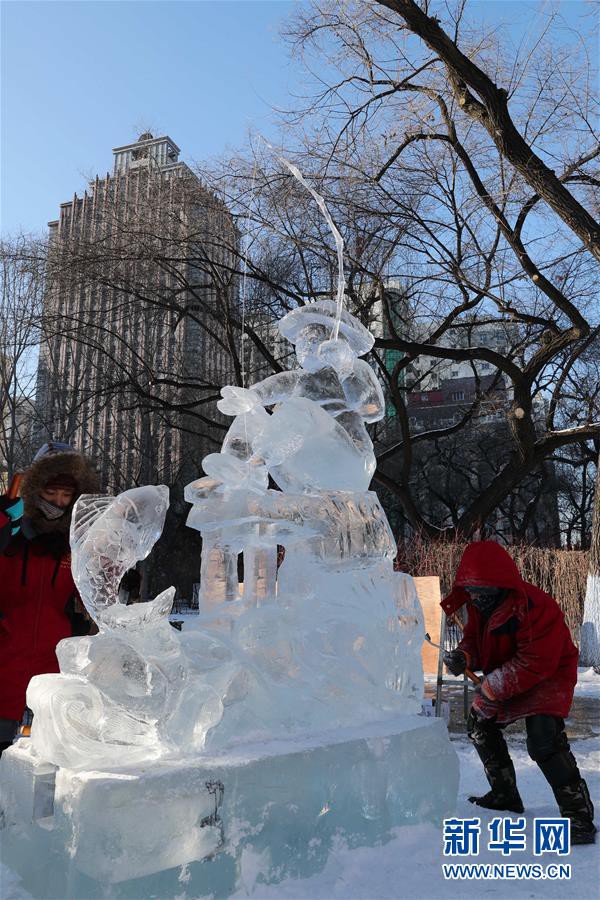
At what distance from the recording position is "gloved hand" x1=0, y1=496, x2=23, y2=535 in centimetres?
309

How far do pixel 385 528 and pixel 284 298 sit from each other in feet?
34.3

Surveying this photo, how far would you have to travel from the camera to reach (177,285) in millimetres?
13703

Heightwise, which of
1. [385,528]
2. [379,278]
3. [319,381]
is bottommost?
[385,528]

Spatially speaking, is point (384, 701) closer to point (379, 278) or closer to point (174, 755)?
point (174, 755)

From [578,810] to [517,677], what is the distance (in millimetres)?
574

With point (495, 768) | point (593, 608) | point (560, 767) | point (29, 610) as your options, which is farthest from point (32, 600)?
point (593, 608)

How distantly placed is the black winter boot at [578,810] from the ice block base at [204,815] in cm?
64

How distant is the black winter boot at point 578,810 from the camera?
3031 millimetres

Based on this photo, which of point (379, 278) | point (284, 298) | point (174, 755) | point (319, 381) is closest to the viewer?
point (174, 755)

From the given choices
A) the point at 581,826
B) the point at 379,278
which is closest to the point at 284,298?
the point at 379,278

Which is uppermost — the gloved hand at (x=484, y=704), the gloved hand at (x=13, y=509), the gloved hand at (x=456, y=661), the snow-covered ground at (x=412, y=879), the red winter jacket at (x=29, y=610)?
the gloved hand at (x=13, y=509)

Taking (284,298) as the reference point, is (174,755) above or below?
below

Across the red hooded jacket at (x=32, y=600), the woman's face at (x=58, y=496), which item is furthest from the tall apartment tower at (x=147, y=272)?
the red hooded jacket at (x=32, y=600)

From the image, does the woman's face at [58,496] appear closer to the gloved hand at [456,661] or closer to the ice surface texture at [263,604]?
the ice surface texture at [263,604]
